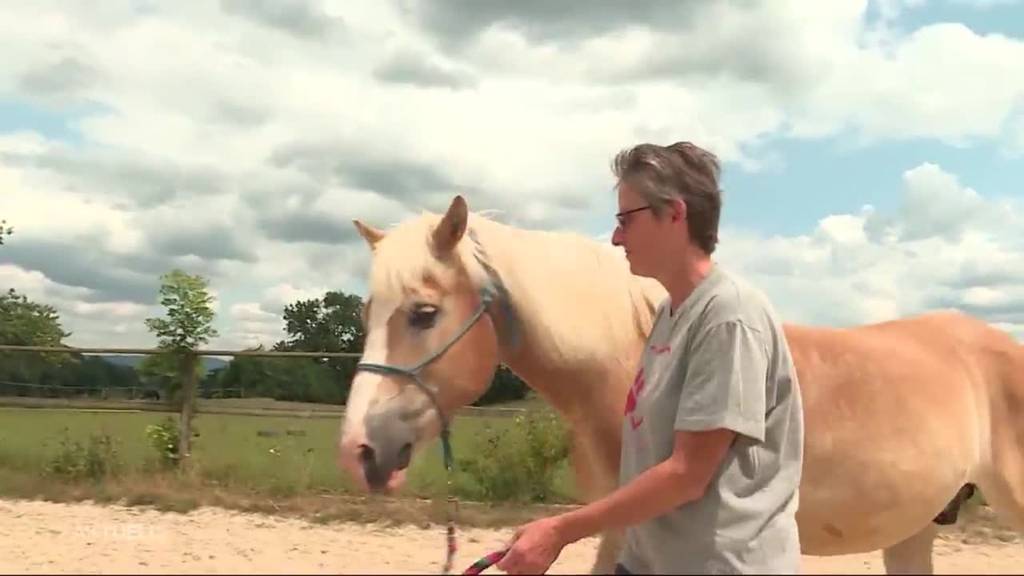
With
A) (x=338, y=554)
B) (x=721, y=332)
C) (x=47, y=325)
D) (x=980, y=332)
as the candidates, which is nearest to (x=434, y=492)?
(x=338, y=554)

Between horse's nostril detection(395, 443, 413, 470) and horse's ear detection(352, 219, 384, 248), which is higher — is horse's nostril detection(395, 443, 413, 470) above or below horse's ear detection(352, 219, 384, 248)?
below

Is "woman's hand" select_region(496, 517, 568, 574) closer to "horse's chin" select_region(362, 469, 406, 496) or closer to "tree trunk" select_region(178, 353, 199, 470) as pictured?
"horse's chin" select_region(362, 469, 406, 496)

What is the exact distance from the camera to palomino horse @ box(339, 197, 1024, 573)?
233 cm

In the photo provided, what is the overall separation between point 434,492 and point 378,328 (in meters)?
6.29

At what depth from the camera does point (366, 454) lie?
2.22 m

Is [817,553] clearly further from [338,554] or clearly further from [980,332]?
[338,554]

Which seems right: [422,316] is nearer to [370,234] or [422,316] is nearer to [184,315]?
[370,234]

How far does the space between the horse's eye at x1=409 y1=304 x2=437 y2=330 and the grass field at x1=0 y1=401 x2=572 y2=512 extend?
5.93m

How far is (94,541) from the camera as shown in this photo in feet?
21.9

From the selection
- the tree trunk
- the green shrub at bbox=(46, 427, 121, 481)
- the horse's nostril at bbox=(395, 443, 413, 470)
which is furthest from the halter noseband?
the green shrub at bbox=(46, 427, 121, 481)

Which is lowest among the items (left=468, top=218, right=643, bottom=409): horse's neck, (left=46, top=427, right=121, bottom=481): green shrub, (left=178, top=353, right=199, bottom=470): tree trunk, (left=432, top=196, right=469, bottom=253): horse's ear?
(left=46, top=427, right=121, bottom=481): green shrub

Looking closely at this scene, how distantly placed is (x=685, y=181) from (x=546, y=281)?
1053 millimetres

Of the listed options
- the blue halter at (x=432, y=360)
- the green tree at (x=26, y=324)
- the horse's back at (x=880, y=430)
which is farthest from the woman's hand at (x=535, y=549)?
the green tree at (x=26, y=324)

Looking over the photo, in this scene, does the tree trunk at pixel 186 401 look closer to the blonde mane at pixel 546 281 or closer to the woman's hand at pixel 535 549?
the blonde mane at pixel 546 281
